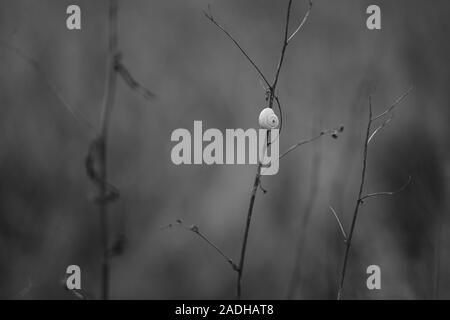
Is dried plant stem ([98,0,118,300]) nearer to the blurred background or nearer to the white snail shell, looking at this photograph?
the white snail shell

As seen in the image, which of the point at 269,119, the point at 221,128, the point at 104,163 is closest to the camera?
the point at 104,163

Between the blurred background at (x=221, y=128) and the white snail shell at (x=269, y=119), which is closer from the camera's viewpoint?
the white snail shell at (x=269, y=119)

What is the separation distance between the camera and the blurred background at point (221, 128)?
5.39 feet

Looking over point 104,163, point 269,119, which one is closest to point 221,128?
point 269,119

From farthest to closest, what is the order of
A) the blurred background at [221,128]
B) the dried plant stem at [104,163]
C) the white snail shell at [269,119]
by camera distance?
the blurred background at [221,128] < the white snail shell at [269,119] < the dried plant stem at [104,163]

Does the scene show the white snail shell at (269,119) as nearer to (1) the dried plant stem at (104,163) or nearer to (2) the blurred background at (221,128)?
(1) the dried plant stem at (104,163)

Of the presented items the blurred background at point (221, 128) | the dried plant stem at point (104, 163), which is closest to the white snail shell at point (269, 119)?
the dried plant stem at point (104, 163)

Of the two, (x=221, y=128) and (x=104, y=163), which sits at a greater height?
(x=221, y=128)

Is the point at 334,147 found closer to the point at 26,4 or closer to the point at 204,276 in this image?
the point at 204,276

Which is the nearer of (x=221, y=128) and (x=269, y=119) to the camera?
(x=269, y=119)

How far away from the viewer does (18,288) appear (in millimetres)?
1559

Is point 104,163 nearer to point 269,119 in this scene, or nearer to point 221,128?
point 269,119

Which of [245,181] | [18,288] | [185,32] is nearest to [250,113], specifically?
[245,181]

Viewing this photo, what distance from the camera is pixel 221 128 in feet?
5.78
